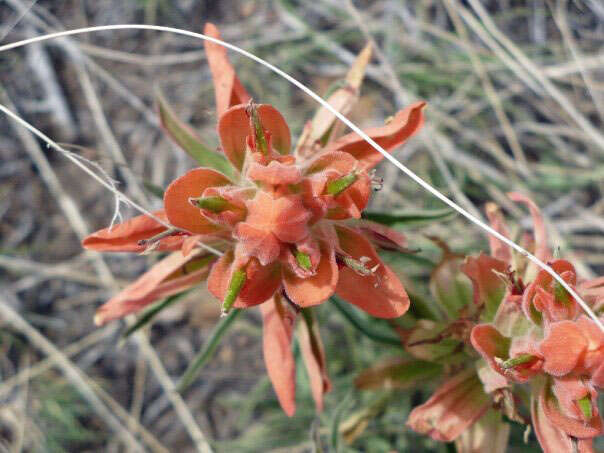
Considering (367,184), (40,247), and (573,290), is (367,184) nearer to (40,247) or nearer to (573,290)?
(573,290)

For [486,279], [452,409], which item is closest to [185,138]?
[486,279]

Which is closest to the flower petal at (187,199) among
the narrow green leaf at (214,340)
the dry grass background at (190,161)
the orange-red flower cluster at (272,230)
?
the orange-red flower cluster at (272,230)

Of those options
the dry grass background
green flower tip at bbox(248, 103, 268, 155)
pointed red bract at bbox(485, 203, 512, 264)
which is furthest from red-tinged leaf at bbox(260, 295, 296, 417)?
the dry grass background

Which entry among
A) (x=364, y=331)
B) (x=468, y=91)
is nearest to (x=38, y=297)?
(x=364, y=331)

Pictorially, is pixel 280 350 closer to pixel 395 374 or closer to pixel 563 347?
pixel 395 374

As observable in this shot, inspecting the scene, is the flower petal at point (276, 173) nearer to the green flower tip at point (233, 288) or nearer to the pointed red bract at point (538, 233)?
the green flower tip at point (233, 288)

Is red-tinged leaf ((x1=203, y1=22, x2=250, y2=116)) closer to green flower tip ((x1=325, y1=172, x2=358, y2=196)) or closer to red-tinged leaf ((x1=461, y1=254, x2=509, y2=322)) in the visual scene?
green flower tip ((x1=325, y1=172, x2=358, y2=196))
